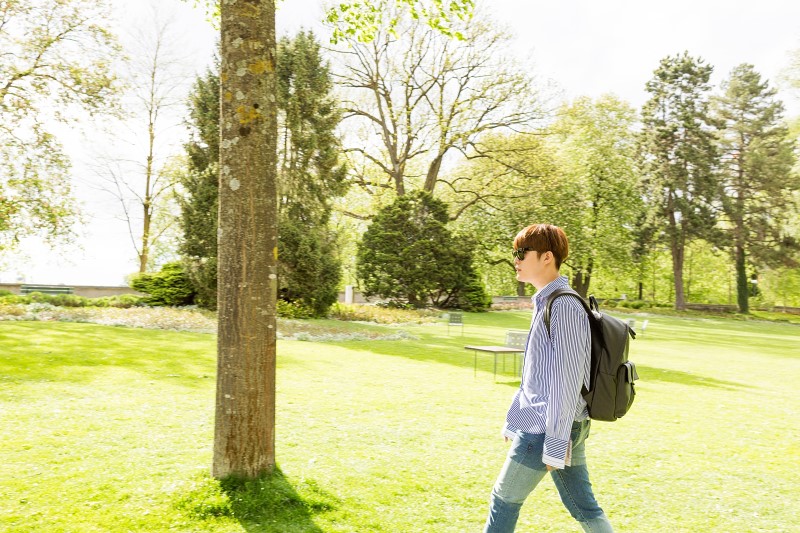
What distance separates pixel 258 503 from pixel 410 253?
29.4 m

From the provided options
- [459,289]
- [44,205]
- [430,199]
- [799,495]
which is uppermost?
[430,199]

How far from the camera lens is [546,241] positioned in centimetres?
306

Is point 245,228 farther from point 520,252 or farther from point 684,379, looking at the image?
point 684,379

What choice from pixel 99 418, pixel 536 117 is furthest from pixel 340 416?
pixel 536 117

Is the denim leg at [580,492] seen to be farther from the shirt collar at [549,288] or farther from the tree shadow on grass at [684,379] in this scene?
the tree shadow on grass at [684,379]

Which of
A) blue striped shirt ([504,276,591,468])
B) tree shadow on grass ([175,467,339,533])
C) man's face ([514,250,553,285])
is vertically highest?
man's face ([514,250,553,285])

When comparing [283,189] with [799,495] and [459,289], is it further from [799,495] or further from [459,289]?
[799,495]

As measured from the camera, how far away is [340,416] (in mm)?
8211

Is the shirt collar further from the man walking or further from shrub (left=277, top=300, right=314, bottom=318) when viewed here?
shrub (left=277, top=300, right=314, bottom=318)

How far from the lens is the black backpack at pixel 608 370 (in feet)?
9.53

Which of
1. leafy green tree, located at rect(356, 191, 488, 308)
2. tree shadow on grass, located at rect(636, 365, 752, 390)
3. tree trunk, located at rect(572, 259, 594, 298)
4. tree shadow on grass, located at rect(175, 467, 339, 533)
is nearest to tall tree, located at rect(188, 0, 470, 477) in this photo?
tree shadow on grass, located at rect(175, 467, 339, 533)

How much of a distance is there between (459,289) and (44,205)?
73.5ft

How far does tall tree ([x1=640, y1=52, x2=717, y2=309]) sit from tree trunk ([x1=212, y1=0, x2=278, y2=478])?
49987 millimetres

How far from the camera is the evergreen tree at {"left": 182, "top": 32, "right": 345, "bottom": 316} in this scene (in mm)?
23188
